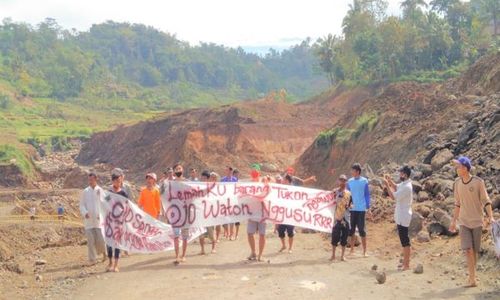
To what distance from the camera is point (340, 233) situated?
38.2 feet

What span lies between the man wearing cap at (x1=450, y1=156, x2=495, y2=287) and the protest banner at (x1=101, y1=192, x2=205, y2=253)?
4913 millimetres

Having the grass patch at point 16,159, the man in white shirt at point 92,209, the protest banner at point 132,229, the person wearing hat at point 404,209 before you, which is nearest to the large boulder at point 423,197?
the person wearing hat at point 404,209

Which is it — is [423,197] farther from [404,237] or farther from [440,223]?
[404,237]

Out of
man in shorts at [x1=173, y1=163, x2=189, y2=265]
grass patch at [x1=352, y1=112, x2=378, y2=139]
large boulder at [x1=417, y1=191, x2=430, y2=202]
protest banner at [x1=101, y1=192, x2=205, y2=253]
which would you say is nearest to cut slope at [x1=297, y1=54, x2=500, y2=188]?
grass patch at [x1=352, y1=112, x2=378, y2=139]

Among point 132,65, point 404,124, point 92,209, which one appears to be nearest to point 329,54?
point 404,124

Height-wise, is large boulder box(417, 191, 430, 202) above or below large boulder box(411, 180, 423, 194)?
below

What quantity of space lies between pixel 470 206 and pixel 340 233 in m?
3.12

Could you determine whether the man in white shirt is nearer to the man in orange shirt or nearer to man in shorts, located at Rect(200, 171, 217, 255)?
the man in orange shirt

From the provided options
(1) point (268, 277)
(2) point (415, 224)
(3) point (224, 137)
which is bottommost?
(1) point (268, 277)

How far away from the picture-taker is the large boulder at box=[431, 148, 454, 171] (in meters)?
16.1

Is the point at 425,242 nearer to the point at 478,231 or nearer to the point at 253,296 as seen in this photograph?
the point at 478,231

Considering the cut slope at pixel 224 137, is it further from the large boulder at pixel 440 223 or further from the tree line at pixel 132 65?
the tree line at pixel 132 65

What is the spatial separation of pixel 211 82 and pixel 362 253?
130620 mm

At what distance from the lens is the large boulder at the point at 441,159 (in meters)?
16.1
